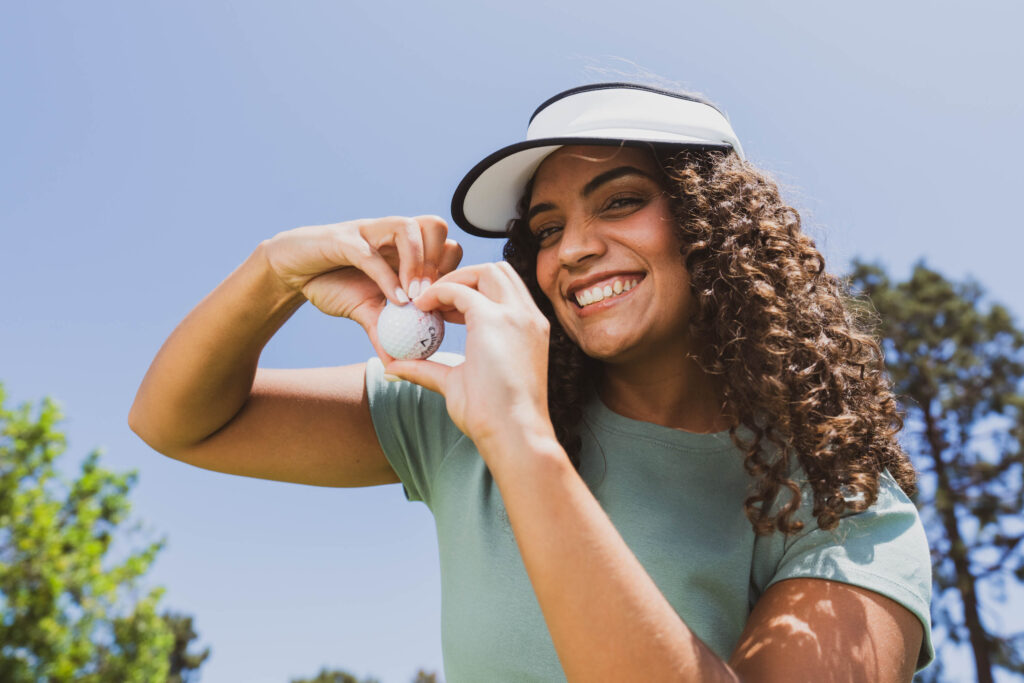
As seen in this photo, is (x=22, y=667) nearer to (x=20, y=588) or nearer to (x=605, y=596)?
(x=20, y=588)

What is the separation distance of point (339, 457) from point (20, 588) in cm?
1696

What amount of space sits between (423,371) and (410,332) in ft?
0.69

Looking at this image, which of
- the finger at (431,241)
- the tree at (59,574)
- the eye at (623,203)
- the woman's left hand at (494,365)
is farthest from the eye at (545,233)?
the tree at (59,574)

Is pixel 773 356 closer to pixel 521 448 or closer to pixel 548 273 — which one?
pixel 548 273

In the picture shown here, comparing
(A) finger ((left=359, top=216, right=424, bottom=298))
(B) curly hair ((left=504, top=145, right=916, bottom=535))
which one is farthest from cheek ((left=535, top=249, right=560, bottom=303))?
(A) finger ((left=359, top=216, right=424, bottom=298))

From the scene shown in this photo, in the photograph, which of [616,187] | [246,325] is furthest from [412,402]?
[616,187]

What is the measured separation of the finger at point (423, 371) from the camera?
2.19 metres

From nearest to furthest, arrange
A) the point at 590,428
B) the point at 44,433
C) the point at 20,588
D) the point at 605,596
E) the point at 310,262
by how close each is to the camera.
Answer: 1. the point at 605,596
2. the point at 310,262
3. the point at 590,428
4. the point at 20,588
5. the point at 44,433

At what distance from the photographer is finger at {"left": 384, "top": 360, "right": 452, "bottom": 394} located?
86.3 inches

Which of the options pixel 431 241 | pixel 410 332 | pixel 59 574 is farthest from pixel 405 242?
A: pixel 59 574

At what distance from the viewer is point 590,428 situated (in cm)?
293

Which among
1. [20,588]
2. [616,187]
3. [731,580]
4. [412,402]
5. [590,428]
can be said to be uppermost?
[616,187]

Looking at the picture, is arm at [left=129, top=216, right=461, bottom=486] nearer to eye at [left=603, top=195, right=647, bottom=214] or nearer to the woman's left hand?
the woman's left hand

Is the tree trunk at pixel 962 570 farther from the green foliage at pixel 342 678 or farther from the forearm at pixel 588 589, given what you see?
the green foliage at pixel 342 678
